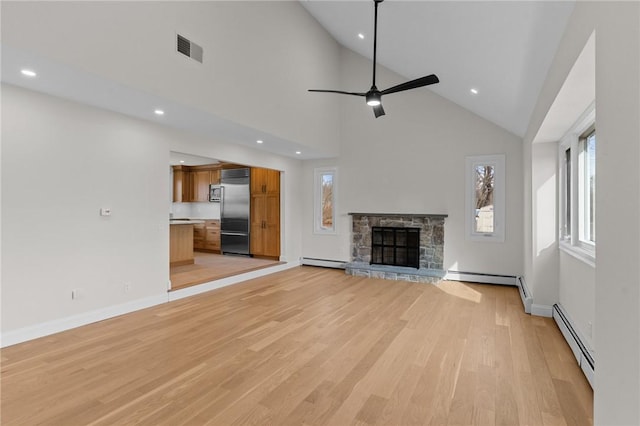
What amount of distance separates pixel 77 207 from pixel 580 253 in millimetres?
5280

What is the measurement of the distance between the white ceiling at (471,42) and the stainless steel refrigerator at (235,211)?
4.14 metres

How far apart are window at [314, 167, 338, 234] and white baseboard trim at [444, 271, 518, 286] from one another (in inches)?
106

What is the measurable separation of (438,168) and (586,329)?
408 cm

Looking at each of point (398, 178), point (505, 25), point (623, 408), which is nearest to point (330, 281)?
point (398, 178)

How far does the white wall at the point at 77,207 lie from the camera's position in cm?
334

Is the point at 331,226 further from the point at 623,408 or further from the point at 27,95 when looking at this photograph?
the point at 623,408

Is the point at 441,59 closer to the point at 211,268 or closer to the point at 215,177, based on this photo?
the point at 211,268

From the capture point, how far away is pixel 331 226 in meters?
7.76

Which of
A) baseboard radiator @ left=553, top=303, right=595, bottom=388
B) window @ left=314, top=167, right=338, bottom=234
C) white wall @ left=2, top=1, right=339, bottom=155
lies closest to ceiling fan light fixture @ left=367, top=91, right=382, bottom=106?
white wall @ left=2, top=1, right=339, bottom=155

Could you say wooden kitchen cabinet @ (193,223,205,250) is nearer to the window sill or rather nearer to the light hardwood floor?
the light hardwood floor

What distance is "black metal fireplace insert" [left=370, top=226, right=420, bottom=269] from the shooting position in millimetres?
6832

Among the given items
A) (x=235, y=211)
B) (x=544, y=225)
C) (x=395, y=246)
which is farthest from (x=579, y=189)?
(x=235, y=211)

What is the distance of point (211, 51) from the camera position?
419cm

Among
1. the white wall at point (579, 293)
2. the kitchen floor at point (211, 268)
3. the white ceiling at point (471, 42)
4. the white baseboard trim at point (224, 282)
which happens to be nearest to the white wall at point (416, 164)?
the white ceiling at point (471, 42)
